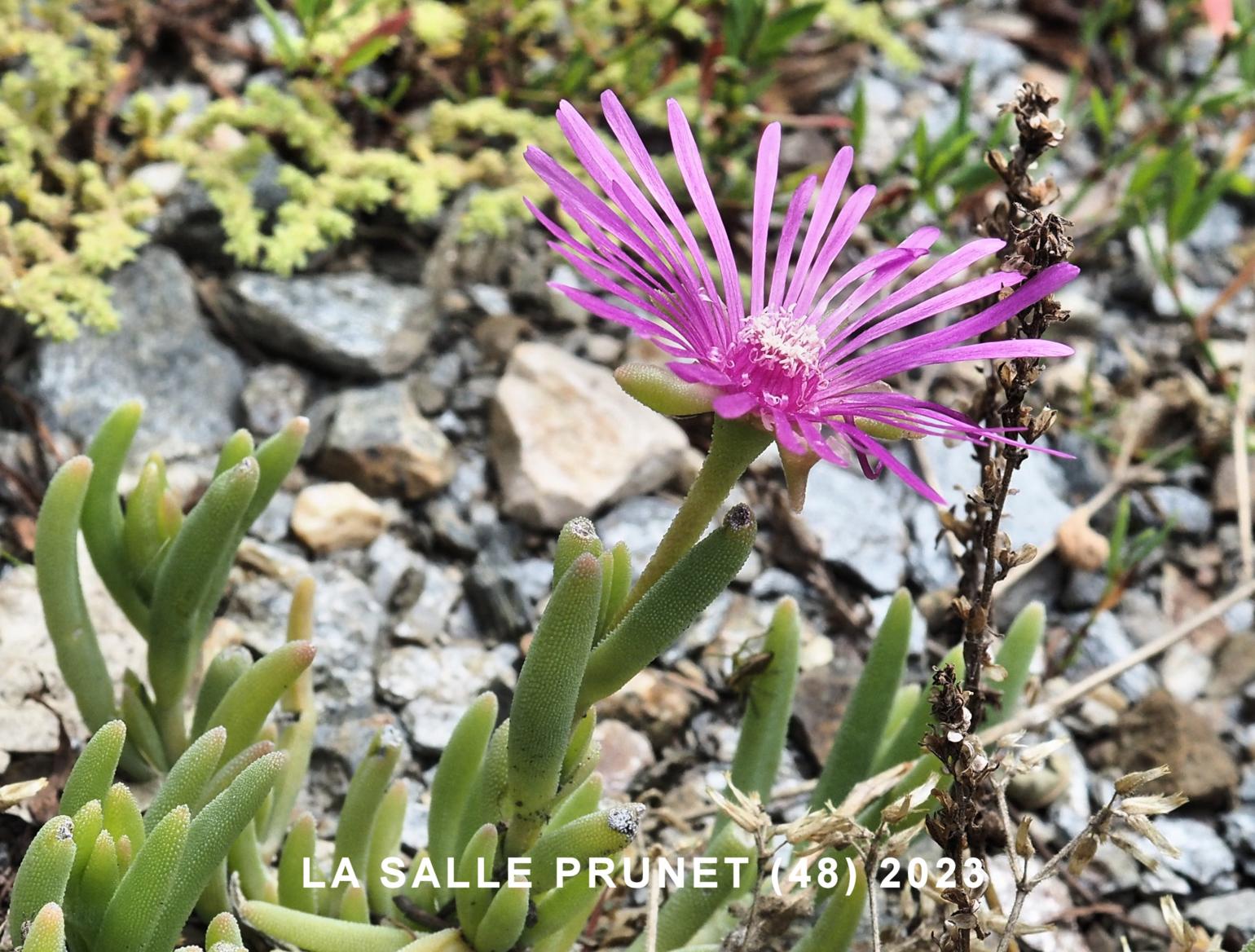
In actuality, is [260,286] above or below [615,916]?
above

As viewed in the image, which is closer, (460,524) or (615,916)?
(615,916)

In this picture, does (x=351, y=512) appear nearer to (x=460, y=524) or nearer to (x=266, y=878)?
(x=460, y=524)

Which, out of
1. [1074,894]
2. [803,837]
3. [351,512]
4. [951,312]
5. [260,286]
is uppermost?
[951,312]

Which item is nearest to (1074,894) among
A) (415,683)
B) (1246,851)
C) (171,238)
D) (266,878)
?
(1246,851)

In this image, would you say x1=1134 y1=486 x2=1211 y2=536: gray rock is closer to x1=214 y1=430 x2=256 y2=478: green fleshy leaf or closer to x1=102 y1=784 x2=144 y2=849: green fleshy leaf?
x1=214 y1=430 x2=256 y2=478: green fleshy leaf

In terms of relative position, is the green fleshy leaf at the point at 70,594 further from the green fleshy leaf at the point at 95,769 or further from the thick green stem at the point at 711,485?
the thick green stem at the point at 711,485
